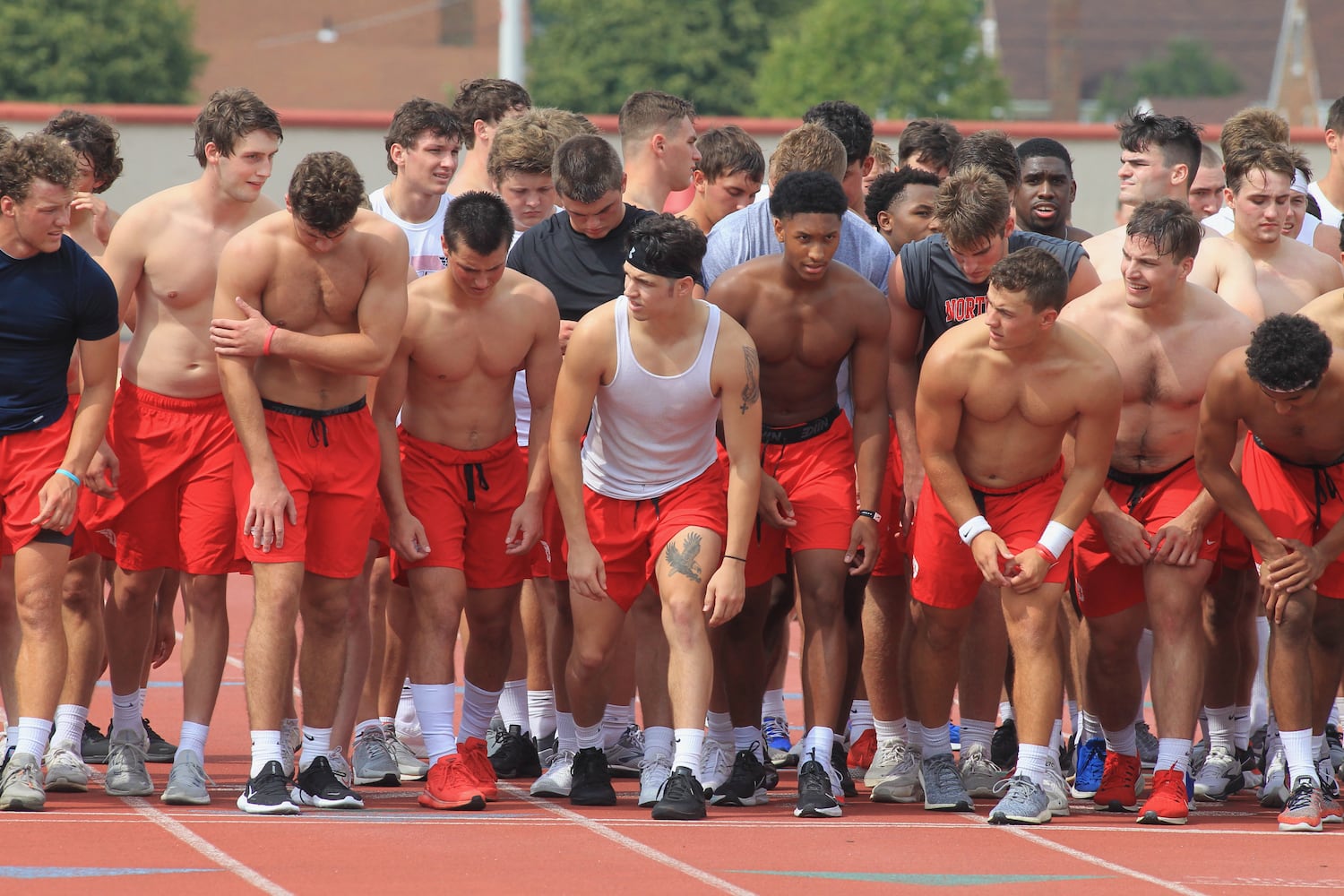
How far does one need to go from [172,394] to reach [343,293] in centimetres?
89

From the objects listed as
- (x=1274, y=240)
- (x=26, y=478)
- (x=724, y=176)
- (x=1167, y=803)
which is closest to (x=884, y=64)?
(x=724, y=176)

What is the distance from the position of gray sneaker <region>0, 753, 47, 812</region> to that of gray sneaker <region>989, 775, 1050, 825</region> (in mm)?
3358

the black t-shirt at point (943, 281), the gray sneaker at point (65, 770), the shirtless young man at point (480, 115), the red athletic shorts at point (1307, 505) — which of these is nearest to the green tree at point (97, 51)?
the shirtless young man at point (480, 115)

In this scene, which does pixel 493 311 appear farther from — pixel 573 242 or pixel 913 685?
pixel 913 685

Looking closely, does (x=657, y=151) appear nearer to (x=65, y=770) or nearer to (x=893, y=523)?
(x=893, y=523)

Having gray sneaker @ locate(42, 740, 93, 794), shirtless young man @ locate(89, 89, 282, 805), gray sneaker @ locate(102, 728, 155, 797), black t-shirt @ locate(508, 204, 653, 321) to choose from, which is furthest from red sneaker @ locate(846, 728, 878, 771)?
gray sneaker @ locate(42, 740, 93, 794)

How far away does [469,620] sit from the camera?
7285mm

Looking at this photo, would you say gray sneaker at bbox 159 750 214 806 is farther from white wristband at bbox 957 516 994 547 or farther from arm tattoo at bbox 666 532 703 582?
white wristband at bbox 957 516 994 547

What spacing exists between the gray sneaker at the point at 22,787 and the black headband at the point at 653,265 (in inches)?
109

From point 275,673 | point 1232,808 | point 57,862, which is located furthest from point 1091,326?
point 57,862

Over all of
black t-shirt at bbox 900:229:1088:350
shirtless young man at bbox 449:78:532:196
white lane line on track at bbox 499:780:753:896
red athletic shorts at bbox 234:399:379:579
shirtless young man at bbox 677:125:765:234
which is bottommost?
white lane line on track at bbox 499:780:753:896

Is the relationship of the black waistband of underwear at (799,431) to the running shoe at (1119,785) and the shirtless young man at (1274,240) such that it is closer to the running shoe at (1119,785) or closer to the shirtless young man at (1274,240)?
the running shoe at (1119,785)

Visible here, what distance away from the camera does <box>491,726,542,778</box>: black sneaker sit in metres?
7.75

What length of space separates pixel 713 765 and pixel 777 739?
55.2 inches
